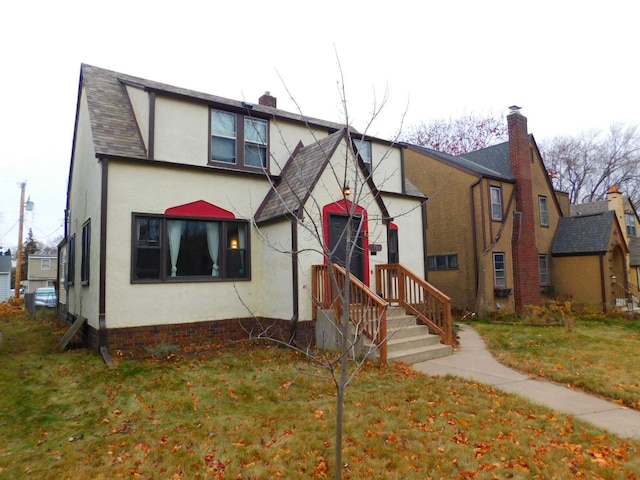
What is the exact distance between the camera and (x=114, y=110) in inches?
395

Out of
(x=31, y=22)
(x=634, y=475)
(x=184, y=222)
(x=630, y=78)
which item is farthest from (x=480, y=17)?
(x=630, y=78)

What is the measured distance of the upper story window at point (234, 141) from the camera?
10031mm

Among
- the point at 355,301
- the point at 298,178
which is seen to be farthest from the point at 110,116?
the point at 355,301

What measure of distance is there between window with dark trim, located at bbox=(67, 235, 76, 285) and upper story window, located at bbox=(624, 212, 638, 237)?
27172mm

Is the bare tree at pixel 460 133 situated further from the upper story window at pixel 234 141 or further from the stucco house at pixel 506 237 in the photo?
the upper story window at pixel 234 141

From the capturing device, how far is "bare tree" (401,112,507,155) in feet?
105

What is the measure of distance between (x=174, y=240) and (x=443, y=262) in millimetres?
12450

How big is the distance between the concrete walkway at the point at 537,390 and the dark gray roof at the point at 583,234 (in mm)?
12573

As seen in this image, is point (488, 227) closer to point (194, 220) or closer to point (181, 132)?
point (194, 220)

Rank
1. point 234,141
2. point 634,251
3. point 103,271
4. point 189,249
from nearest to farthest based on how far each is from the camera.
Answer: point 103,271 → point 189,249 → point 234,141 → point 634,251

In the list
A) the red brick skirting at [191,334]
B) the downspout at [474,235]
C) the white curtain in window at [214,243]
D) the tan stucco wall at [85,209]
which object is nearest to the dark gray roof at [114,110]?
the tan stucco wall at [85,209]

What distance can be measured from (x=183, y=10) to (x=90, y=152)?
4738 mm

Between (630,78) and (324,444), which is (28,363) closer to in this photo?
(324,444)

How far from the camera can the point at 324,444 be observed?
4.22m
